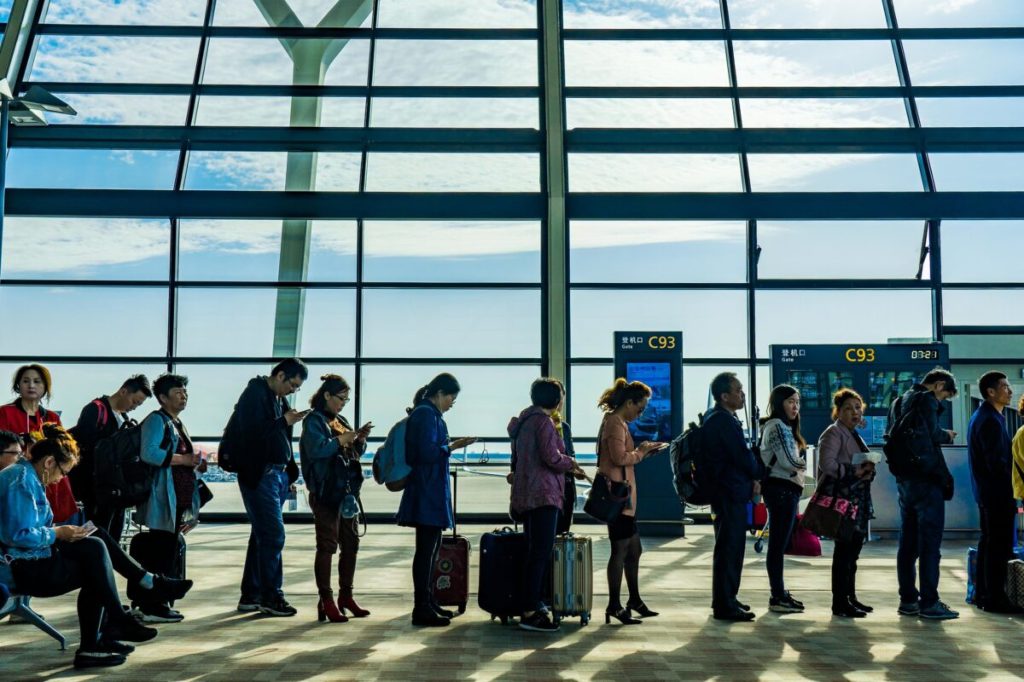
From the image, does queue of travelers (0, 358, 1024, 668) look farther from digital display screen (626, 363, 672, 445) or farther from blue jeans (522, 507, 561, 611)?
digital display screen (626, 363, 672, 445)

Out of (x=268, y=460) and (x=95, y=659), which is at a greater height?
(x=268, y=460)

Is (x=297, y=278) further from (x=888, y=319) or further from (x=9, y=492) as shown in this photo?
(x=9, y=492)

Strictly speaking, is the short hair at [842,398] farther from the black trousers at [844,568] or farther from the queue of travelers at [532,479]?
the black trousers at [844,568]

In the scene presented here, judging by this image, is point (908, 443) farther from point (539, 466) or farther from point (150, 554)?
point (150, 554)

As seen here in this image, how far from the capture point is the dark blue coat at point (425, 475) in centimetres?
655

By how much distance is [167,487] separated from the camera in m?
6.54

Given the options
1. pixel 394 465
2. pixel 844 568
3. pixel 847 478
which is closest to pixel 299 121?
pixel 394 465

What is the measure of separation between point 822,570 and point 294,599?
418 cm

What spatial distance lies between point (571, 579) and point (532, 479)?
0.67 m

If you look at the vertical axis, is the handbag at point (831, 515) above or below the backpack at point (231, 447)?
below

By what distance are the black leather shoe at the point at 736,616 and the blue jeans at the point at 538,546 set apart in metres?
1.06

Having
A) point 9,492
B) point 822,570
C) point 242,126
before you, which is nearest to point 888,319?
point 822,570

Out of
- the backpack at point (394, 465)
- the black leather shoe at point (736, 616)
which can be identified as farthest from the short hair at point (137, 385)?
the black leather shoe at point (736, 616)

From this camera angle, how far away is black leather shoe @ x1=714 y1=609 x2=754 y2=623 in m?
6.85
